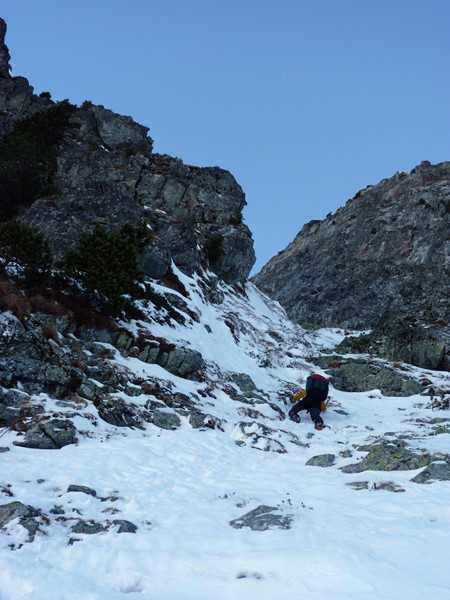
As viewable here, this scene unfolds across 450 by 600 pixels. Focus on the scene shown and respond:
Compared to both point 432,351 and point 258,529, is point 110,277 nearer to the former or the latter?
point 258,529

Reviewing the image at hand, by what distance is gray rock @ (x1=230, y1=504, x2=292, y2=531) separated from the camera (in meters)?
9.10

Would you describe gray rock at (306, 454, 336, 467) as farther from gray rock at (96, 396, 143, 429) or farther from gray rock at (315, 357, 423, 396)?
gray rock at (315, 357, 423, 396)

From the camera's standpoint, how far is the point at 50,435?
41.8 ft

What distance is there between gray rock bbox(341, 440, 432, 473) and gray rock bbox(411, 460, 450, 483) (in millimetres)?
596

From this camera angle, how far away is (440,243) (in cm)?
5309

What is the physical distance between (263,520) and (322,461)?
5104 millimetres

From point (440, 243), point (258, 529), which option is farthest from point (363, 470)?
point (440, 243)

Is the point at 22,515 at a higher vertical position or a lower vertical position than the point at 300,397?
lower

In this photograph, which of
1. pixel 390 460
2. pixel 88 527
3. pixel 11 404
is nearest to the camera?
pixel 88 527

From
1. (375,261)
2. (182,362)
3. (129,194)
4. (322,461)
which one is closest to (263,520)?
(322,461)

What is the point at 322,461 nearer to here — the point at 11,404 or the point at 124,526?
the point at 124,526

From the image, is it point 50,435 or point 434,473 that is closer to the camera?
point 434,473

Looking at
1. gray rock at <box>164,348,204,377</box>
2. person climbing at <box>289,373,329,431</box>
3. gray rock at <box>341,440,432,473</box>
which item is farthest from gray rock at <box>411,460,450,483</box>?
gray rock at <box>164,348,204,377</box>

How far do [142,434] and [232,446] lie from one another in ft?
8.85
